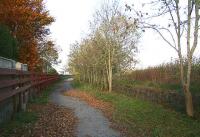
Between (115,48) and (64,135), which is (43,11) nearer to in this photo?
(115,48)

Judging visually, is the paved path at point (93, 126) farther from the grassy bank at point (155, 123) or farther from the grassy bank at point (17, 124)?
the grassy bank at point (17, 124)

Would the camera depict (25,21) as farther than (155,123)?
Yes

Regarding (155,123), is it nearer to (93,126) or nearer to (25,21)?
(93,126)

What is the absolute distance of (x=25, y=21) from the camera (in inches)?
1341

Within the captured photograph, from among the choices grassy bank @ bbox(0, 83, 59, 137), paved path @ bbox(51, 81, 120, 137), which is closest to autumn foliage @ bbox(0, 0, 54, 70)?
paved path @ bbox(51, 81, 120, 137)

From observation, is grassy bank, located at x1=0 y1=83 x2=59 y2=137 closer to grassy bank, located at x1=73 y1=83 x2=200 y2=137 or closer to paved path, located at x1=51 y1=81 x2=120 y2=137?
paved path, located at x1=51 y1=81 x2=120 y2=137

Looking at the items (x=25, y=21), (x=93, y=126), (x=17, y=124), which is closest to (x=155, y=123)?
(x=93, y=126)

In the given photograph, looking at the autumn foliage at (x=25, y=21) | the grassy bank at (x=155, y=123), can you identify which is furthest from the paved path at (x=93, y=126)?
the autumn foliage at (x=25, y=21)

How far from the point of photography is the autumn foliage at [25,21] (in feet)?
→ 109

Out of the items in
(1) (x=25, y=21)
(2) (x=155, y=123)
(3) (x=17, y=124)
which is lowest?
(2) (x=155, y=123)

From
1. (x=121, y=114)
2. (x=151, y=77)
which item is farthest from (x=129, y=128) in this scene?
(x=151, y=77)

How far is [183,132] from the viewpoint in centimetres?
1163

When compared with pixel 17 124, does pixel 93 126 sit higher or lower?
lower

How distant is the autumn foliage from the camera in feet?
109
